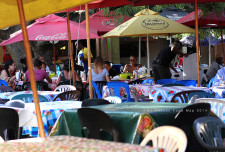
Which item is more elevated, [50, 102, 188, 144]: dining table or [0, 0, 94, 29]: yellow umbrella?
[0, 0, 94, 29]: yellow umbrella

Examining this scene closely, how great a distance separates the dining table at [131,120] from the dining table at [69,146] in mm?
1061

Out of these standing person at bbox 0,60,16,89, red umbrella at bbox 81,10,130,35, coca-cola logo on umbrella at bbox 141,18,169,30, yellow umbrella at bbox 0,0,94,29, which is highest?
red umbrella at bbox 81,10,130,35

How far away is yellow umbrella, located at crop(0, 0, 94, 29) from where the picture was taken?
16.9ft

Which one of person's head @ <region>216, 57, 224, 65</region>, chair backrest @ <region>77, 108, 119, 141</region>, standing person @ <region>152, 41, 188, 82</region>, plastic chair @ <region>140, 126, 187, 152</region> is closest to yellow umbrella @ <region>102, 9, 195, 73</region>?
standing person @ <region>152, 41, 188, 82</region>

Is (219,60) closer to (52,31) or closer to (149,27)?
(149,27)

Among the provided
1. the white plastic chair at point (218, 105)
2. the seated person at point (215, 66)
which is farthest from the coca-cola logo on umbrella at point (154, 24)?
the white plastic chair at point (218, 105)

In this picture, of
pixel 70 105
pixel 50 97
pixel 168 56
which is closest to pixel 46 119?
pixel 70 105

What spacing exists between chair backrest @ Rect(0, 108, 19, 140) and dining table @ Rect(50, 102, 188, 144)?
0.46 metres

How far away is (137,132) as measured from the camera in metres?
4.56

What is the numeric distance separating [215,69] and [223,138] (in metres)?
7.69

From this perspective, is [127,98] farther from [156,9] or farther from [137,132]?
[156,9]

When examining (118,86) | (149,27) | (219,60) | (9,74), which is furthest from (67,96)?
(219,60)

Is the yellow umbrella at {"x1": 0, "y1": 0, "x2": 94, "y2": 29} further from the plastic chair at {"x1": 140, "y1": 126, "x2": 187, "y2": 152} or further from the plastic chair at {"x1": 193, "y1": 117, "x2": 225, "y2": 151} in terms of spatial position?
the plastic chair at {"x1": 140, "y1": 126, "x2": 187, "y2": 152}

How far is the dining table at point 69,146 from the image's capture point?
10.4ft
